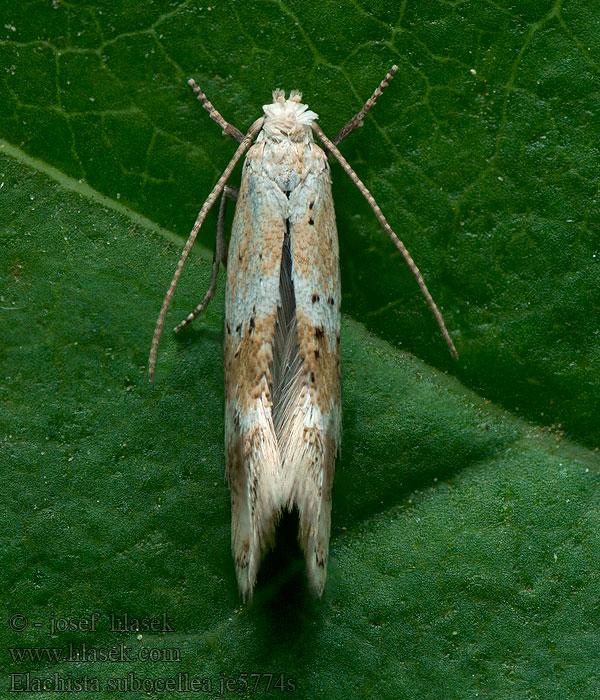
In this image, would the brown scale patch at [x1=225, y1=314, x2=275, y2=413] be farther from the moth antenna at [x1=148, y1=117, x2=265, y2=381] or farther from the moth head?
the moth head

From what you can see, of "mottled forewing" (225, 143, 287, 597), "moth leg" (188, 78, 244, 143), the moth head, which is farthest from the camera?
"moth leg" (188, 78, 244, 143)

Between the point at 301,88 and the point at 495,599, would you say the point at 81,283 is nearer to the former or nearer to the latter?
the point at 301,88

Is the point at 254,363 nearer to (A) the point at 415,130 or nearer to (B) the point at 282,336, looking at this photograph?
(B) the point at 282,336

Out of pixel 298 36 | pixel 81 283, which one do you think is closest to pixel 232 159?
pixel 298 36

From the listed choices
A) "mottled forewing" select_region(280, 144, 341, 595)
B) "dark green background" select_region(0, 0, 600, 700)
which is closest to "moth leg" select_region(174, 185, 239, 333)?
"dark green background" select_region(0, 0, 600, 700)

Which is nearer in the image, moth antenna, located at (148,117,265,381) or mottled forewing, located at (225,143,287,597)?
mottled forewing, located at (225,143,287,597)

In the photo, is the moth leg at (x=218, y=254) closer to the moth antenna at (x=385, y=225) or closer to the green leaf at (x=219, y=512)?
the green leaf at (x=219, y=512)
